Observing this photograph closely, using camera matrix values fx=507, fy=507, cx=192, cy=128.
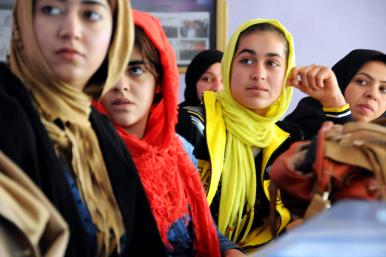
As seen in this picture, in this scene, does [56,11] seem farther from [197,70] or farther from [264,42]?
[197,70]

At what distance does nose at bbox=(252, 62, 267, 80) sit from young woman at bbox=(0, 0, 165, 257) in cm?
54

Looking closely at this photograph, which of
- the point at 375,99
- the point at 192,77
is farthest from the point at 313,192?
the point at 192,77

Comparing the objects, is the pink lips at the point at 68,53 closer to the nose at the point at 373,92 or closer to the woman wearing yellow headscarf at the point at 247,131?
the woman wearing yellow headscarf at the point at 247,131

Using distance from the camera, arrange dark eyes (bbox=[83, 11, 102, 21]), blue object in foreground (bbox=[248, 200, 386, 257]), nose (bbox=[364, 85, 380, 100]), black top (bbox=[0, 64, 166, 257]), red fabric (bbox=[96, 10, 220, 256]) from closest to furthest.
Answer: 1. blue object in foreground (bbox=[248, 200, 386, 257])
2. black top (bbox=[0, 64, 166, 257])
3. dark eyes (bbox=[83, 11, 102, 21])
4. red fabric (bbox=[96, 10, 220, 256])
5. nose (bbox=[364, 85, 380, 100])

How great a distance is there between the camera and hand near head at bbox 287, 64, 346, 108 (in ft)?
4.15

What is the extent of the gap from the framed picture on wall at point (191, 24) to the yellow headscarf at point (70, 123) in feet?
6.56

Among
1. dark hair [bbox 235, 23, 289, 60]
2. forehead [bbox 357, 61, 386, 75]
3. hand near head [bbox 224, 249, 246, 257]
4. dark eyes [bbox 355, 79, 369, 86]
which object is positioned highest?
dark hair [bbox 235, 23, 289, 60]

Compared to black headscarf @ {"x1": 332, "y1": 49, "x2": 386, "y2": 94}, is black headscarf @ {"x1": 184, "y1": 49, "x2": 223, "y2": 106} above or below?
below

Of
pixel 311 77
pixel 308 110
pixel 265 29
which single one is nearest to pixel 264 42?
pixel 265 29

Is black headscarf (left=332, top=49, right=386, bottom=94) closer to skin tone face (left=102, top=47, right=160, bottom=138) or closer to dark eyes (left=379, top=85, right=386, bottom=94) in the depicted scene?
dark eyes (left=379, top=85, right=386, bottom=94)

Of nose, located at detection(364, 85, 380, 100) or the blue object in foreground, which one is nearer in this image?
the blue object in foreground

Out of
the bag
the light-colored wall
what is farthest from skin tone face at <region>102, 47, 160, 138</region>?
the light-colored wall

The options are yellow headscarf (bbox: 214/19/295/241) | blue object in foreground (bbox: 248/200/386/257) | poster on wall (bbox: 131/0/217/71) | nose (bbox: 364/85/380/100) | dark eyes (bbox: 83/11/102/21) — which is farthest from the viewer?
poster on wall (bbox: 131/0/217/71)

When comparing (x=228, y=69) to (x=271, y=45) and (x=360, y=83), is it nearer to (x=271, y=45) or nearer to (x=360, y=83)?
(x=271, y=45)
